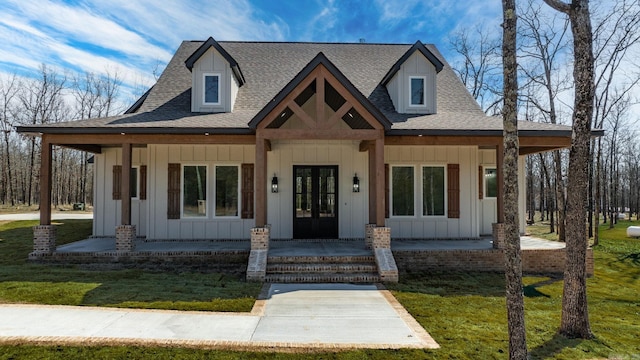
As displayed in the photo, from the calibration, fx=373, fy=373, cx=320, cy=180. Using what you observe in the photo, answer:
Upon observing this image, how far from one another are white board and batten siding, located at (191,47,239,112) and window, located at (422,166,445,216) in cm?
653

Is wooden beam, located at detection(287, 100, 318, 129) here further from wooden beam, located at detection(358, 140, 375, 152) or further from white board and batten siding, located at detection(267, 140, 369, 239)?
white board and batten siding, located at detection(267, 140, 369, 239)

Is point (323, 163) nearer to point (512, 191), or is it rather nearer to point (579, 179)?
point (579, 179)

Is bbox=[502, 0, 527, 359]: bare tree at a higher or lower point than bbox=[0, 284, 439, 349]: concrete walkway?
higher

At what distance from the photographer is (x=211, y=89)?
463 inches

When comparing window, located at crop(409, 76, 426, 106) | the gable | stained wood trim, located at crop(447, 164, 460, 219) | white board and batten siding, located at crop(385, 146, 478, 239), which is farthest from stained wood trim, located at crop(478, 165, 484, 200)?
the gable

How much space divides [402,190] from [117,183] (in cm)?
931

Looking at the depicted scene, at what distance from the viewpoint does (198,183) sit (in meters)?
11.5

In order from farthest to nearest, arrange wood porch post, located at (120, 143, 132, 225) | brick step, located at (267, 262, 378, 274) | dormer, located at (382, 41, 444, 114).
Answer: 1. dormer, located at (382, 41, 444, 114)
2. wood porch post, located at (120, 143, 132, 225)
3. brick step, located at (267, 262, 378, 274)

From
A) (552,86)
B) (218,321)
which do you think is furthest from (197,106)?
(552,86)

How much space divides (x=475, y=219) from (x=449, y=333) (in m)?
7.35

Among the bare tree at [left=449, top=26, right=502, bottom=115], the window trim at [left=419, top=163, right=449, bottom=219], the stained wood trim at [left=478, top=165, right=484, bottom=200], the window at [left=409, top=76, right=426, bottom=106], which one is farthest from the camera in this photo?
the bare tree at [left=449, top=26, right=502, bottom=115]

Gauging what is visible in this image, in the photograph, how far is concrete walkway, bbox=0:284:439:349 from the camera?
477cm

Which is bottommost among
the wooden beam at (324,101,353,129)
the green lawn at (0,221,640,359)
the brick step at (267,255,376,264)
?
the green lawn at (0,221,640,359)

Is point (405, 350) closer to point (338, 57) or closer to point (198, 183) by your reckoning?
point (198, 183)
